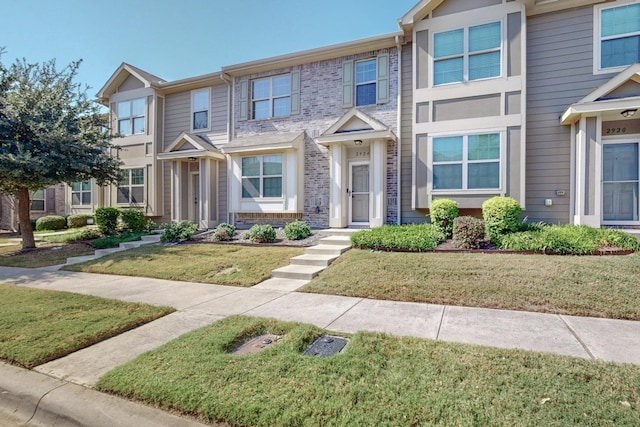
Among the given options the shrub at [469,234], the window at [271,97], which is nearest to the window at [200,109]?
the window at [271,97]

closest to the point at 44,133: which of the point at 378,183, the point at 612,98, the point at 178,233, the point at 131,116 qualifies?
the point at 178,233

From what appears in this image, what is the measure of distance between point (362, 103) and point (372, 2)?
125 inches

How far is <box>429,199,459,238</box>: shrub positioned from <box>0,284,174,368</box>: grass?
21.1ft

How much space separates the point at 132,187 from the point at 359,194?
9.99m

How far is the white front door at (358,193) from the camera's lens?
1083 centimetres

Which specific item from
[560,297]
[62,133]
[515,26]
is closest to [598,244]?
[560,297]

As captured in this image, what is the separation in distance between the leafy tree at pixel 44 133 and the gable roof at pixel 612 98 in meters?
14.0

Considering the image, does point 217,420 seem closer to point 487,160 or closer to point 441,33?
point 487,160

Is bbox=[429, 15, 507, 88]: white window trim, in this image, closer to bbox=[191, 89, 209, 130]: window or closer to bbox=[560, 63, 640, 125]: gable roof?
bbox=[560, 63, 640, 125]: gable roof

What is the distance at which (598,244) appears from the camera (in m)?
7.01

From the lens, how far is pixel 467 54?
9.55 m

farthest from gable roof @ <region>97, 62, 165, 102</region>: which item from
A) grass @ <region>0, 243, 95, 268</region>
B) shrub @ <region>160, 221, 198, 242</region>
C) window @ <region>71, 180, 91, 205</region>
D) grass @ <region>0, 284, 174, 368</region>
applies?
grass @ <region>0, 284, 174, 368</region>

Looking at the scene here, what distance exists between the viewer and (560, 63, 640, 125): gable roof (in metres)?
7.80

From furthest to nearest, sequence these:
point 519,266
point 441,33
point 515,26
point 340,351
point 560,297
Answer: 1. point 441,33
2. point 515,26
3. point 519,266
4. point 560,297
5. point 340,351
